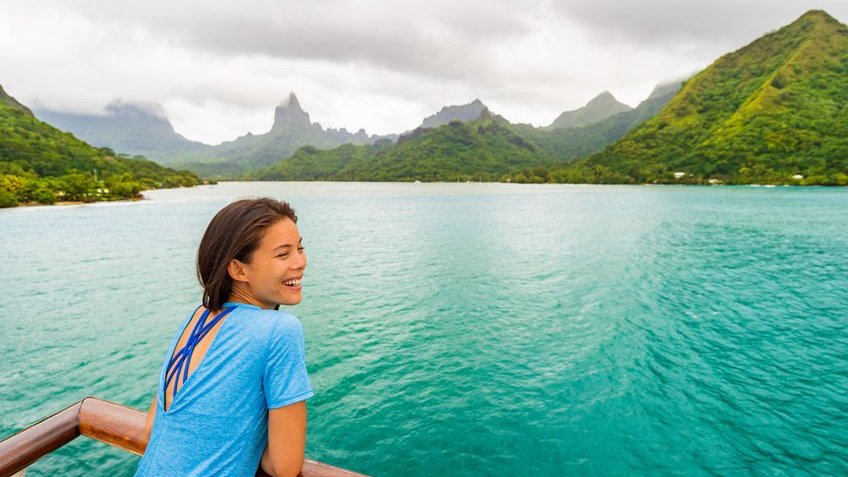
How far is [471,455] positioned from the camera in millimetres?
8719

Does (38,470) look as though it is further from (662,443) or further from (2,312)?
(2,312)

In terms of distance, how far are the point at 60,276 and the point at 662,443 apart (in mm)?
34006

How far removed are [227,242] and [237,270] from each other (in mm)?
158

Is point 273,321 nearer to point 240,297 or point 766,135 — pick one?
point 240,297

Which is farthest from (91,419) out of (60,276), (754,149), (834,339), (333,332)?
(754,149)

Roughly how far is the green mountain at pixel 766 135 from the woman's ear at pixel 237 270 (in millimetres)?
153245

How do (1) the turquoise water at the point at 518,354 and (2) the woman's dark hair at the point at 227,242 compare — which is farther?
(1) the turquoise water at the point at 518,354

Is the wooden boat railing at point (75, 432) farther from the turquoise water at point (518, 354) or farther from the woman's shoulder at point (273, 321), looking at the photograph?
the turquoise water at point (518, 354)

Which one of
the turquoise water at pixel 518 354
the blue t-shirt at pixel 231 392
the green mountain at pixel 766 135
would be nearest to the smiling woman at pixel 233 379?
the blue t-shirt at pixel 231 392

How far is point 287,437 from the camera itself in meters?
2.01

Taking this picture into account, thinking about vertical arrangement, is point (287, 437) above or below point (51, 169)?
below

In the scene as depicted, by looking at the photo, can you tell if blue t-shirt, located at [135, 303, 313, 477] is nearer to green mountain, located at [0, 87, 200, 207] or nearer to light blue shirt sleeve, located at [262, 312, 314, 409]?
light blue shirt sleeve, located at [262, 312, 314, 409]

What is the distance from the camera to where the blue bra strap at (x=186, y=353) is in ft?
6.65

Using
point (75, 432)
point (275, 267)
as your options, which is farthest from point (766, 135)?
point (75, 432)
